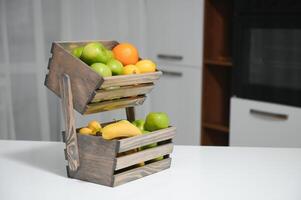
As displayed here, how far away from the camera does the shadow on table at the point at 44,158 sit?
137 cm

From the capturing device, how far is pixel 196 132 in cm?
298

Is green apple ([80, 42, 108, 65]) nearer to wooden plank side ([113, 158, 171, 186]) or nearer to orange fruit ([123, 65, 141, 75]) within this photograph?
orange fruit ([123, 65, 141, 75])

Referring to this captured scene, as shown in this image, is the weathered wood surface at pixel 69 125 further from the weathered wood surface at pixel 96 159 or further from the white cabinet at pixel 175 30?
the white cabinet at pixel 175 30

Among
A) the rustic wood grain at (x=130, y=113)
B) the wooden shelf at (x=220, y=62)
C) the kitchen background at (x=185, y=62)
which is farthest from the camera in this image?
the wooden shelf at (x=220, y=62)

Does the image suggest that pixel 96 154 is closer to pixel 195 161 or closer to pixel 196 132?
pixel 195 161

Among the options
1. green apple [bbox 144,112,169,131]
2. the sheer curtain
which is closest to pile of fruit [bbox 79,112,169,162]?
green apple [bbox 144,112,169,131]

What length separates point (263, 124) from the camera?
2.63m

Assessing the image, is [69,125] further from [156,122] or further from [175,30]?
[175,30]

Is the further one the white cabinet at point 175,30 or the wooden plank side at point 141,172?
the white cabinet at point 175,30

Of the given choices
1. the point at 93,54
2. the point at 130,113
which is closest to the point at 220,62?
the point at 130,113

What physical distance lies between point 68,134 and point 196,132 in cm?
179

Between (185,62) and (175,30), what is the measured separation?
0.68 feet

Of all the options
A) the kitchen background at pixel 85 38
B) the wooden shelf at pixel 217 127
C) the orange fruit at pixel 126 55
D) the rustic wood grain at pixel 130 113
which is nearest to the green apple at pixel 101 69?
the orange fruit at pixel 126 55

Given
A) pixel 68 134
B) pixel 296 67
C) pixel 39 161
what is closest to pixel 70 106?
pixel 68 134
